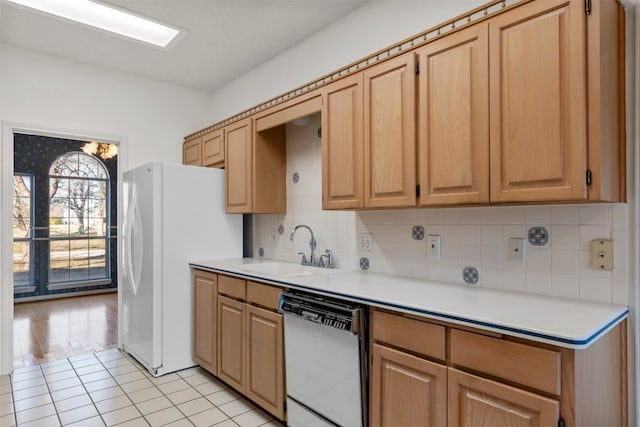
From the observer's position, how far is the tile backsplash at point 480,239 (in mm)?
1580

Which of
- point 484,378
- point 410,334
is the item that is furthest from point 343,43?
point 484,378

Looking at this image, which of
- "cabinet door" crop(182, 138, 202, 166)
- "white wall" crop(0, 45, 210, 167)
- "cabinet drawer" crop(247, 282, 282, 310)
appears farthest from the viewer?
"cabinet door" crop(182, 138, 202, 166)

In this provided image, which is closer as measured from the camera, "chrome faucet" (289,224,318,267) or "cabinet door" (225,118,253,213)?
"chrome faucet" (289,224,318,267)

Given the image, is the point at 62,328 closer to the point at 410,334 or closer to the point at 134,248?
the point at 134,248

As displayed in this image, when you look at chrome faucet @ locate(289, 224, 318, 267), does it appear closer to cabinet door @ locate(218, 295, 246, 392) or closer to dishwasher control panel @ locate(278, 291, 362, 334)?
cabinet door @ locate(218, 295, 246, 392)

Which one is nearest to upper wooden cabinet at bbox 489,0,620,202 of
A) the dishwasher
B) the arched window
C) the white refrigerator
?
the dishwasher

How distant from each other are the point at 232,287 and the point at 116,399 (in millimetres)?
1089

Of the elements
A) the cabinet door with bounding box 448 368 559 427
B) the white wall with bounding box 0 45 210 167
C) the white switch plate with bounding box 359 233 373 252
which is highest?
the white wall with bounding box 0 45 210 167

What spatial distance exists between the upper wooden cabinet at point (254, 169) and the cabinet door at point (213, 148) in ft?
0.44

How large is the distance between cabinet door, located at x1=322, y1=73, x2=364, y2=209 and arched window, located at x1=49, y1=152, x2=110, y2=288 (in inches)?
231

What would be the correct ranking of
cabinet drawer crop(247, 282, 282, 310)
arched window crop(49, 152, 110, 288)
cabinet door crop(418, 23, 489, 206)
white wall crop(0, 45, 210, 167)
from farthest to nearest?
arched window crop(49, 152, 110, 288), white wall crop(0, 45, 210, 167), cabinet drawer crop(247, 282, 282, 310), cabinet door crop(418, 23, 489, 206)

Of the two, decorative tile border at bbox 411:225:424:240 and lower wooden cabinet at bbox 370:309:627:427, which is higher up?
decorative tile border at bbox 411:225:424:240

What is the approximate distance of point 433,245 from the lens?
214 cm

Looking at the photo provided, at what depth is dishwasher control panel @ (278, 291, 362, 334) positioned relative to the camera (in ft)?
5.73
